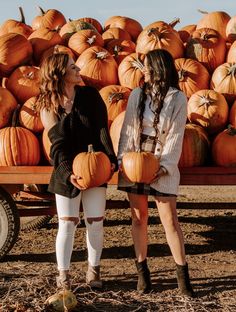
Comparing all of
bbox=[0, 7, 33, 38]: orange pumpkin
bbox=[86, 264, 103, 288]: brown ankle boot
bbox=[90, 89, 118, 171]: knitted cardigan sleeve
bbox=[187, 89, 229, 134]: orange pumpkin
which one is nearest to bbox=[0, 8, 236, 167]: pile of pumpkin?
bbox=[187, 89, 229, 134]: orange pumpkin

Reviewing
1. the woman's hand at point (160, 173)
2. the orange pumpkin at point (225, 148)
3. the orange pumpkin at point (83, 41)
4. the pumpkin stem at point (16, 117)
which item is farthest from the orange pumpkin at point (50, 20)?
the woman's hand at point (160, 173)

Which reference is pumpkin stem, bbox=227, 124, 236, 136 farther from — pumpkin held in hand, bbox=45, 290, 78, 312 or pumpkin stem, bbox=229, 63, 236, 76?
pumpkin held in hand, bbox=45, 290, 78, 312

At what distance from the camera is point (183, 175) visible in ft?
18.6

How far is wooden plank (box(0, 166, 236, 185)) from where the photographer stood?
18.7 ft

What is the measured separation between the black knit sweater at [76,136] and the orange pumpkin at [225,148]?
1282 mm

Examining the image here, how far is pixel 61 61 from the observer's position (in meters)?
4.91

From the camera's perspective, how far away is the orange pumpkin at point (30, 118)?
622 centimetres

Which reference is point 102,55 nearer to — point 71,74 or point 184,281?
point 71,74

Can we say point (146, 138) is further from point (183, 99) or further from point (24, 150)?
point (24, 150)

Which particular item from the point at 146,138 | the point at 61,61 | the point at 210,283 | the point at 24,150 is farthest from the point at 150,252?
the point at 61,61

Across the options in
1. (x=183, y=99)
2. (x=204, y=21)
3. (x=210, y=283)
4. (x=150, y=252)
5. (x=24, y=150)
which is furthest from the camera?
(x=204, y=21)

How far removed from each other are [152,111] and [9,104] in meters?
1.95

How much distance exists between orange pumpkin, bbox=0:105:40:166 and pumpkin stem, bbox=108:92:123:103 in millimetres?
808

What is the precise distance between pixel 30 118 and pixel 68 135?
1380 mm
